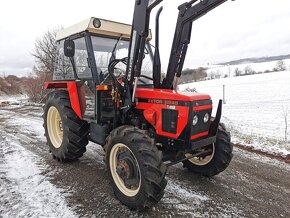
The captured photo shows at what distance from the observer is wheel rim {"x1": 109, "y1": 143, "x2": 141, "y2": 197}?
3.34 metres

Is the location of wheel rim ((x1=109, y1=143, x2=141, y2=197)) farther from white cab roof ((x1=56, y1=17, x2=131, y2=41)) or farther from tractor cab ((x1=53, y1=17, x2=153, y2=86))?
white cab roof ((x1=56, y1=17, x2=131, y2=41))

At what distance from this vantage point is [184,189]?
3.86m

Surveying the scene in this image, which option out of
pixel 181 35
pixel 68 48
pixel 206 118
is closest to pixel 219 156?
pixel 206 118

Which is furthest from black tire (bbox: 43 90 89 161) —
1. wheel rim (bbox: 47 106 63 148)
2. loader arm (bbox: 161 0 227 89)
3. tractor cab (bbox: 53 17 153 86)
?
loader arm (bbox: 161 0 227 89)

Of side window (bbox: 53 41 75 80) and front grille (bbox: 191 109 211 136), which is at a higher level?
side window (bbox: 53 41 75 80)

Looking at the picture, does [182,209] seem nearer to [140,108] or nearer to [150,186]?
[150,186]

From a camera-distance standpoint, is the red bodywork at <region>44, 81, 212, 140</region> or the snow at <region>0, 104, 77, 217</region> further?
the red bodywork at <region>44, 81, 212, 140</region>

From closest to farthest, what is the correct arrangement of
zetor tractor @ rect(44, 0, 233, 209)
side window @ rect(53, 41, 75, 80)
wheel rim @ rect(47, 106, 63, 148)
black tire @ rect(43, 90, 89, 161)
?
zetor tractor @ rect(44, 0, 233, 209)
black tire @ rect(43, 90, 89, 161)
side window @ rect(53, 41, 75, 80)
wheel rim @ rect(47, 106, 63, 148)

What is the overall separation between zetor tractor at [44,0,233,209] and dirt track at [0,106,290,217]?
246mm

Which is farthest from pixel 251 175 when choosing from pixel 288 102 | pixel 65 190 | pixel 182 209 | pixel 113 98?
pixel 288 102

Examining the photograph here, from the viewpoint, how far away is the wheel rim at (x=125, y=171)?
3342 mm

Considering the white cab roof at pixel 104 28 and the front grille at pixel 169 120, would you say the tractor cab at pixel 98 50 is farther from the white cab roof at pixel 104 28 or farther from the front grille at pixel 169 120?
the front grille at pixel 169 120

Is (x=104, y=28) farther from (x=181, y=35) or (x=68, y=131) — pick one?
(x=68, y=131)


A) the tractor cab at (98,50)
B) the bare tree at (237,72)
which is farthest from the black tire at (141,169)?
the bare tree at (237,72)
